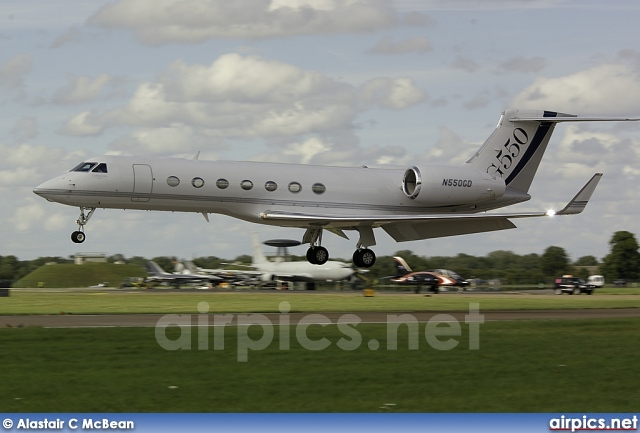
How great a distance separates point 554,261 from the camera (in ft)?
316

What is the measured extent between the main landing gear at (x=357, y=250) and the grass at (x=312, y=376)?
16.7 metres

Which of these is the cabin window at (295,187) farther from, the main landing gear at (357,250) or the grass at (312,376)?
the grass at (312,376)

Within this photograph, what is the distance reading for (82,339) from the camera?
752 inches

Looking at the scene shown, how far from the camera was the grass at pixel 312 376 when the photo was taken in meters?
13.2

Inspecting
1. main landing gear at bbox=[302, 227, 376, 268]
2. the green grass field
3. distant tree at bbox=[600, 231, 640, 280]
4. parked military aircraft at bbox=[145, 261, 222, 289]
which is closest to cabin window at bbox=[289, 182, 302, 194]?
main landing gear at bbox=[302, 227, 376, 268]

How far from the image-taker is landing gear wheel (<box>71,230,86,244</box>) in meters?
31.8

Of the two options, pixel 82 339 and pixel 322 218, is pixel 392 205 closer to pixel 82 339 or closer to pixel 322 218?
pixel 322 218

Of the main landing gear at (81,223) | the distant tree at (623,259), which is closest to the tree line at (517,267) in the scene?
the distant tree at (623,259)

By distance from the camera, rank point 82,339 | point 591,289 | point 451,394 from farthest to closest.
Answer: point 591,289 < point 82,339 < point 451,394

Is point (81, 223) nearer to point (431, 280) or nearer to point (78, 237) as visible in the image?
point (78, 237)

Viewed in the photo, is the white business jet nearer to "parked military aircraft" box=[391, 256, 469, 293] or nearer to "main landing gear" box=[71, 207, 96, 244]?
"main landing gear" box=[71, 207, 96, 244]

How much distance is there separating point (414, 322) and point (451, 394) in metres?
9.49

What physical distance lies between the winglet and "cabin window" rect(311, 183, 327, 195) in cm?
833

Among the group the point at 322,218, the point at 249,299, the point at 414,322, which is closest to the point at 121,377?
the point at 414,322
